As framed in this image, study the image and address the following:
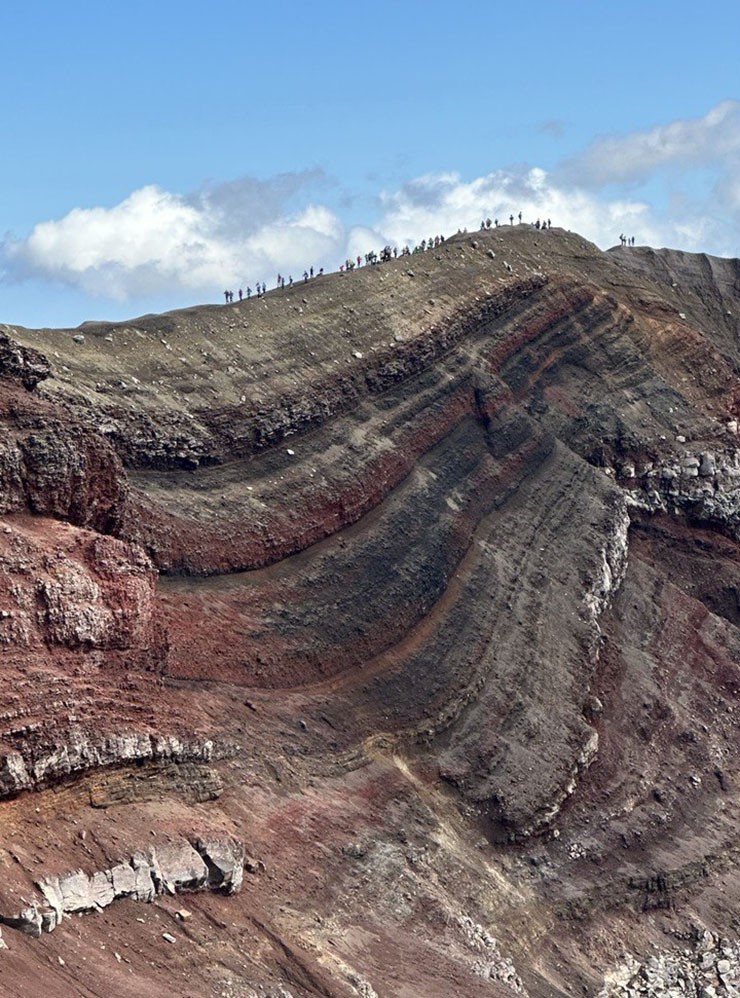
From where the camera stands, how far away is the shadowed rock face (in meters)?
36.5

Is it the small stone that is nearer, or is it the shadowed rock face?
A: the shadowed rock face

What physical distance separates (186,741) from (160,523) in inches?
297

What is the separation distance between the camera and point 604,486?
60.0 metres

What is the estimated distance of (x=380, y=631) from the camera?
1889 inches

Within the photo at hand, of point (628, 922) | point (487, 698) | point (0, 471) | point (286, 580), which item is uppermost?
point (0, 471)

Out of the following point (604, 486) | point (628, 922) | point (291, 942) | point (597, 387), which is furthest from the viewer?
point (597, 387)

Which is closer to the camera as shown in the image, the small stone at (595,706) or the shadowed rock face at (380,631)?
the shadowed rock face at (380,631)

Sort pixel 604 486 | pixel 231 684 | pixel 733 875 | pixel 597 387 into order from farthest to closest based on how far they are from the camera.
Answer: pixel 597 387 → pixel 604 486 → pixel 733 875 → pixel 231 684

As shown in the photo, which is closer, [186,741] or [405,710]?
[186,741]

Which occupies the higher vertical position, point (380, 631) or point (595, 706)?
point (380, 631)

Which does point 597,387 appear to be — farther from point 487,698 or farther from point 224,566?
point 224,566

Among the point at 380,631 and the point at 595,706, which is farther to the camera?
the point at 595,706

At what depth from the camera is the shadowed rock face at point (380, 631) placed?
36.5 meters

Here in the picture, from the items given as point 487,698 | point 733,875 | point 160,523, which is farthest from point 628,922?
point 160,523
